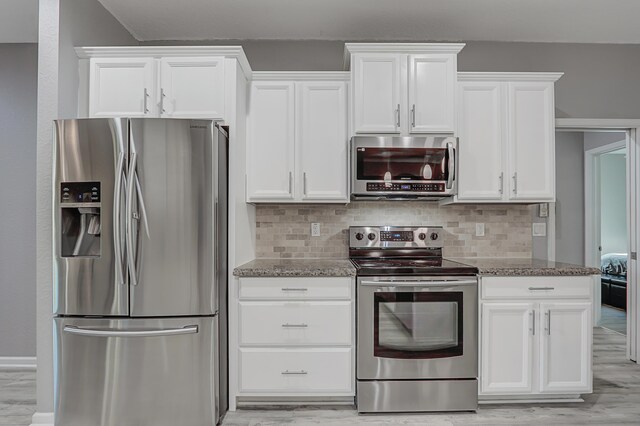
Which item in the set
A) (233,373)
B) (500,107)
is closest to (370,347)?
(233,373)

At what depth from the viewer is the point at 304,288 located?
2652mm

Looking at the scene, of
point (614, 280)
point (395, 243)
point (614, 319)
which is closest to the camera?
point (395, 243)

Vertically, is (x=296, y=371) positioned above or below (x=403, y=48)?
below

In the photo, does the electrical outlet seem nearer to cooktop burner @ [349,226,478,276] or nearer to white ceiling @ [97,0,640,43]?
cooktop burner @ [349,226,478,276]

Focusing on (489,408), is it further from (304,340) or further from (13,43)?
(13,43)

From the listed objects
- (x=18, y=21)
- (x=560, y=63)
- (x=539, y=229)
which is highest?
(x=18, y=21)

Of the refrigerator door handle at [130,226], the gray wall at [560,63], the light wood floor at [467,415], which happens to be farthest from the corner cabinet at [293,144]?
the light wood floor at [467,415]

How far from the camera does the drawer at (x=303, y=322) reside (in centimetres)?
264

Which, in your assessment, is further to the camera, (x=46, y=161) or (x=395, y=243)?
(x=395, y=243)

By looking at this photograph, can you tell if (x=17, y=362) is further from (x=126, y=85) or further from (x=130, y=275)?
(x=126, y=85)

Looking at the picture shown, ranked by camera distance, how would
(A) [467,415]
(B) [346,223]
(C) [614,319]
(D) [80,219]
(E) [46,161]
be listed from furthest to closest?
(C) [614,319] < (B) [346,223] < (A) [467,415] < (E) [46,161] < (D) [80,219]

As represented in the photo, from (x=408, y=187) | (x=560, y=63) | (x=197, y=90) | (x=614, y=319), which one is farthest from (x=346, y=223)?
A: (x=614, y=319)

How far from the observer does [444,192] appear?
2.93 meters

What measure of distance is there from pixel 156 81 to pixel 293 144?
1.00 m
